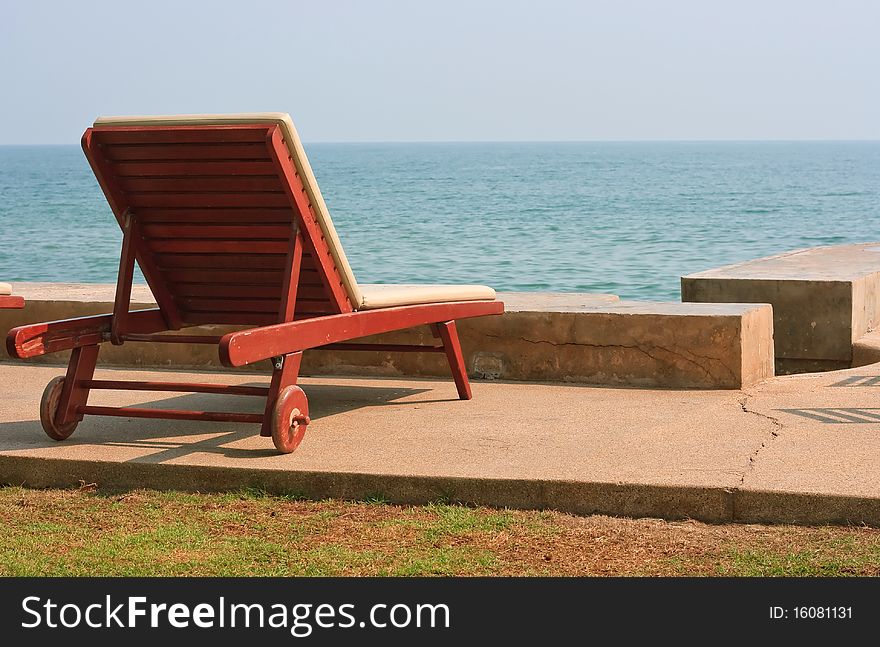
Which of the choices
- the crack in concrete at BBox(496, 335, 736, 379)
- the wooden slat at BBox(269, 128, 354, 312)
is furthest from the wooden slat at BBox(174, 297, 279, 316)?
the crack in concrete at BBox(496, 335, 736, 379)

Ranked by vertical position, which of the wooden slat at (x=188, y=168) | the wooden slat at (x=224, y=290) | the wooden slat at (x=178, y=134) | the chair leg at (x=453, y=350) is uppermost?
the wooden slat at (x=178, y=134)

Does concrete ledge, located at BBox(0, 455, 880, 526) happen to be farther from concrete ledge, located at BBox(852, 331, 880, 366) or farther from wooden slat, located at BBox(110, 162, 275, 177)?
concrete ledge, located at BBox(852, 331, 880, 366)

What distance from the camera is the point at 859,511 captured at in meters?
3.66

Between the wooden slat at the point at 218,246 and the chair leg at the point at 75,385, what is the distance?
511mm

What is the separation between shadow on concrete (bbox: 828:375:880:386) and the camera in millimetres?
5797

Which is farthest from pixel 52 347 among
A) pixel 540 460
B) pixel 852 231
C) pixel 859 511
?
pixel 852 231

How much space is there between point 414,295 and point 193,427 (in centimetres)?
110

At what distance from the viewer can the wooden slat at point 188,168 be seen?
4.57 meters

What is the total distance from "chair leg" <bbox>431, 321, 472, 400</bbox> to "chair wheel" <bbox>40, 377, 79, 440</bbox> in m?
1.67

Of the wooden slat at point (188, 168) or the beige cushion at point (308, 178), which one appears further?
the wooden slat at point (188, 168)

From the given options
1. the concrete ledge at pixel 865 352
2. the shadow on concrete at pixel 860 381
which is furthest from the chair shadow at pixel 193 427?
the concrete ledge at pixel 865 352

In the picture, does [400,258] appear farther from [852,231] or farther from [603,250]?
[852,231]

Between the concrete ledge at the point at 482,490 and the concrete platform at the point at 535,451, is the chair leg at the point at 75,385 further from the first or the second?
the concrete ledge at the point at 482,490

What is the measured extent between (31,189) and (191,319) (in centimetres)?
→ 8429
